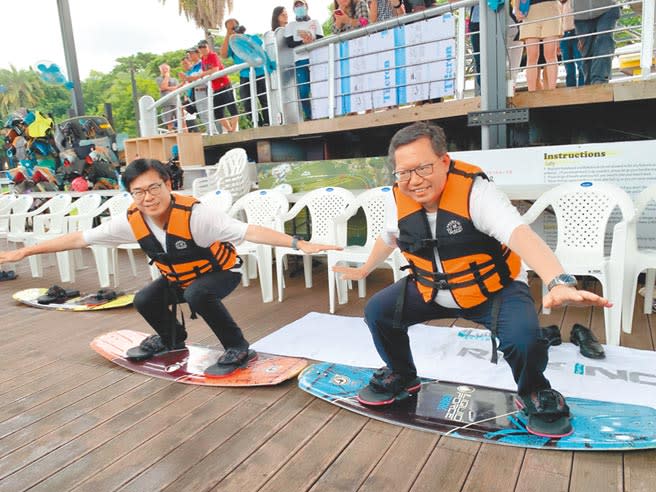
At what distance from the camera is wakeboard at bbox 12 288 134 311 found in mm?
4840

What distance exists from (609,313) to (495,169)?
6.09 feet

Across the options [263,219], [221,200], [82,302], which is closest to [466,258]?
[263,219]

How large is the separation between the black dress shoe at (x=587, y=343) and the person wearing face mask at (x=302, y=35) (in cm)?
475

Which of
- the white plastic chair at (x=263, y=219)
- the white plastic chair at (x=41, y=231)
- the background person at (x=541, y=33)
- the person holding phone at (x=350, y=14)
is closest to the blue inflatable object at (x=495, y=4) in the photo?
the background person at (x=541, y=33)

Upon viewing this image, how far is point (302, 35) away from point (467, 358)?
17.3ft

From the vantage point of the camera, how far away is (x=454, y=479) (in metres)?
1.93

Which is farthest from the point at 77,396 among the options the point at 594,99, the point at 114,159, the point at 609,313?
the point at 114,159

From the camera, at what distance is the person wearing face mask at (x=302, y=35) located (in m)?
6.90

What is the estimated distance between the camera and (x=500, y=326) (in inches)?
84.6

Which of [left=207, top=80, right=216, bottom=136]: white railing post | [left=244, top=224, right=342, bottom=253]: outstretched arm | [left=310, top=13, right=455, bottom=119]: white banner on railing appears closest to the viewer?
[left=244, top=224, right=342, bottom=253]: outstretched arm

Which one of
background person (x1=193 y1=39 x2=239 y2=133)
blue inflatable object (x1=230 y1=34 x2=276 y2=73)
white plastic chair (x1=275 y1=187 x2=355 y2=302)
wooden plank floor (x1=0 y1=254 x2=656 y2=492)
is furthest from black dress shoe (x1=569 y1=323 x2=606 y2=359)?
background person (x1=193 y1=39 x2=239 y2=133)

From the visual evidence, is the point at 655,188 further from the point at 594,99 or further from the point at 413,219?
the point at 413,219

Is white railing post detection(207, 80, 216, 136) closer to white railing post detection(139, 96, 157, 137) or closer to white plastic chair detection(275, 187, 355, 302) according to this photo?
white railing post detection(139, 96, 157, 137)

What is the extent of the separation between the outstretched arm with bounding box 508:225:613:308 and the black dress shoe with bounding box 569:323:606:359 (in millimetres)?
1293
